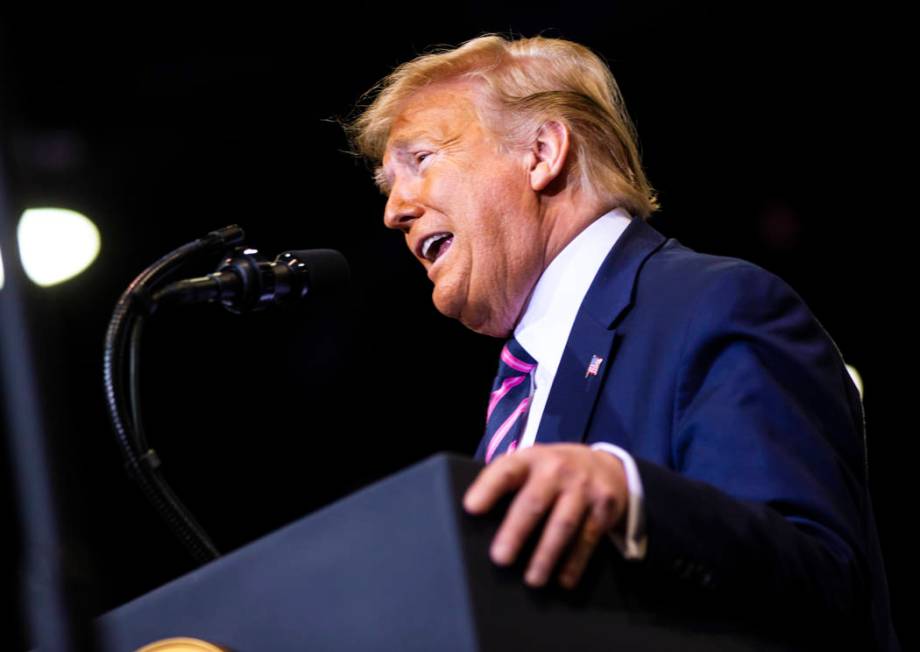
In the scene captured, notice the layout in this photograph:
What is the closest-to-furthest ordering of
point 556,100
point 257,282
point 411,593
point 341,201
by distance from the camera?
point 411,593
point 257,282
point 556,100
point 341,201

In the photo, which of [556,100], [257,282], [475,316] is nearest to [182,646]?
[257,282]

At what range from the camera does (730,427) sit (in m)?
1.37

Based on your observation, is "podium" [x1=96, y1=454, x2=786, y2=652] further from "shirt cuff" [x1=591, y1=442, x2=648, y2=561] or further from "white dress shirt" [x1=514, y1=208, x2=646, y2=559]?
"white dress shirt" [x1=514, y1=208, x2=646, y2=559]

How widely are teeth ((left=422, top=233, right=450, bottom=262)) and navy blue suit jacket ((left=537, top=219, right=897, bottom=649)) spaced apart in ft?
1.46

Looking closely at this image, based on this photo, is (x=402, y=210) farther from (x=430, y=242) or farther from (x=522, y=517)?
(x=522, y=517)

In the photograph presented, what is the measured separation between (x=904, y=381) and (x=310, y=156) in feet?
8.32

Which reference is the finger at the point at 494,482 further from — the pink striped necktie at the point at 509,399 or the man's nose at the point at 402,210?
the man's nose at the point at 402,210

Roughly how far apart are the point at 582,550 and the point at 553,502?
51 mm

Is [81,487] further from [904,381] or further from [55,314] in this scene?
[904,381]

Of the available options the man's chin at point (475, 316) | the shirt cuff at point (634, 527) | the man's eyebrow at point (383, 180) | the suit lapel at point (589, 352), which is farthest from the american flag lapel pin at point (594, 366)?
the man's eyebrow at point (383, 180)

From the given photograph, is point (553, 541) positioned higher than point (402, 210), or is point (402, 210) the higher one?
point (402, 210)

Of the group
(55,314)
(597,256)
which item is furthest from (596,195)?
(55,314)

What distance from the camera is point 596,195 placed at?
2.17 meters

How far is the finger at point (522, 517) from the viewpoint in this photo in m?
0.94
